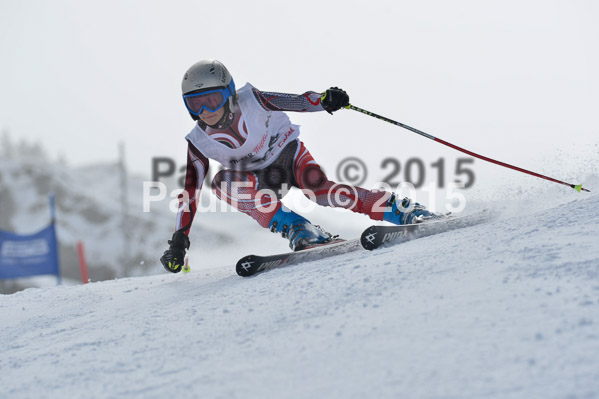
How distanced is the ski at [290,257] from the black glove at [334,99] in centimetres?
88

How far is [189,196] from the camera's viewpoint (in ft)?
12.9

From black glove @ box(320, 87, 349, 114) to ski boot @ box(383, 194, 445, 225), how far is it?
0.72 metres

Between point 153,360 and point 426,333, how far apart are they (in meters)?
0.89

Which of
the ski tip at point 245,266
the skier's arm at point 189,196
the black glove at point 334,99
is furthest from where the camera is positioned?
the skier's arm at point 189,196

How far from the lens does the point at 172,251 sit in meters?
3.71

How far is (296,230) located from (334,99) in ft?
2.98

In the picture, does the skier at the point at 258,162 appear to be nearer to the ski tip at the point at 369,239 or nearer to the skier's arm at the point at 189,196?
the skier's arm at the point at 189,196

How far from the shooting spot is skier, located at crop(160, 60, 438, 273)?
362 centimetres

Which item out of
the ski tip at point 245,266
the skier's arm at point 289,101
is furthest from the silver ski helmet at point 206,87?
the ski tip at point 245,266

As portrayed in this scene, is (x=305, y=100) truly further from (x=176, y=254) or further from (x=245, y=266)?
(x=176, y=254)

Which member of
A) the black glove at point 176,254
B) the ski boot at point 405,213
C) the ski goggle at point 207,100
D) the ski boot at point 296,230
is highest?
the ski goggle at point 207,100

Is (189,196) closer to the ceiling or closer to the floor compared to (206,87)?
closer to the floor

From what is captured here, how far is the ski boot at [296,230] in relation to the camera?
11.9 feet

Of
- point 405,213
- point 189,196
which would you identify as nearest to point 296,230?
point 405,213
